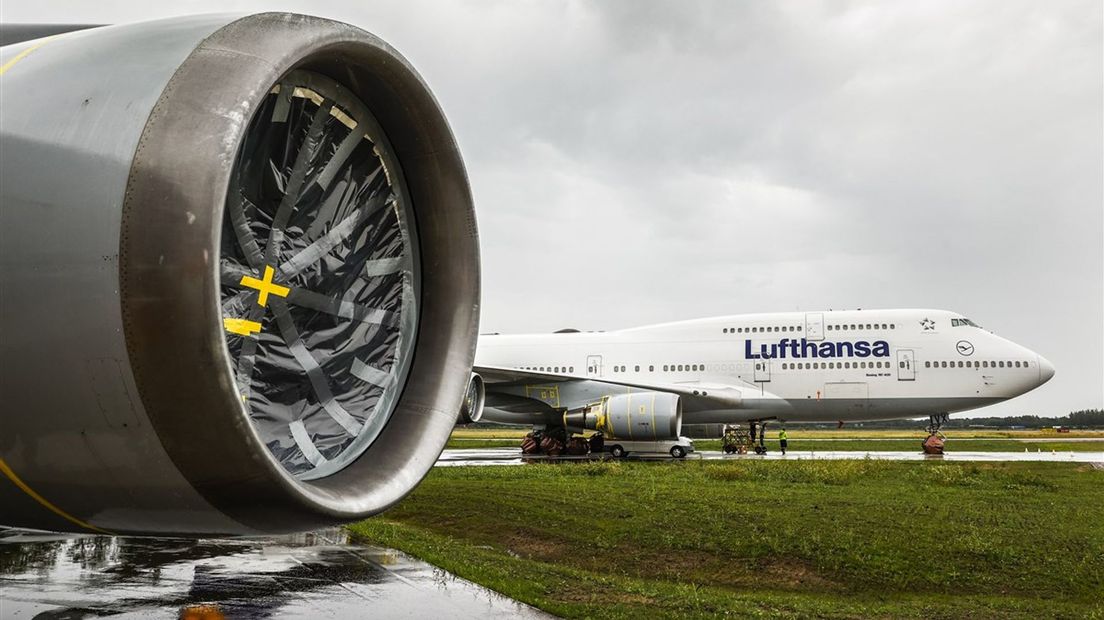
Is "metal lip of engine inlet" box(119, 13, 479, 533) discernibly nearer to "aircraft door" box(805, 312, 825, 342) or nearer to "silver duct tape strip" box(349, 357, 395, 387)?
"silver duct tape strip" box(349, 357, 395, 387)

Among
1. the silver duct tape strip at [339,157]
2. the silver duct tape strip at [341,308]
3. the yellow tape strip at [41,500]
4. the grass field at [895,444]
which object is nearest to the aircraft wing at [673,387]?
the grass field at [895,444]

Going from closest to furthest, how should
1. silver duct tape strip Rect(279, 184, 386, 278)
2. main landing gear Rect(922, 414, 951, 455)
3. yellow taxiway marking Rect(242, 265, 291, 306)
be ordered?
1. yellow taxiway marking Rect(242, 265, 291, 306)
2. silver duct tape strip Rect(279, 184, 386, 278)
3. main landing gear Rect(922, 414, 951, 455)

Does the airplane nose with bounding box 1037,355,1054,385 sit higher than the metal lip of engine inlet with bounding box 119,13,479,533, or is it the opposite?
the airplane nose with bounding box 1037,355,1054,385

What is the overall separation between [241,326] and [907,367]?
856 inches

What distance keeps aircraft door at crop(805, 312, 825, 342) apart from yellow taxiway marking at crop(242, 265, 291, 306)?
20935 millimetres

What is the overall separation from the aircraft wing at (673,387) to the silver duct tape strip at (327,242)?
18107 millimetres

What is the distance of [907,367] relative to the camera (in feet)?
73.9

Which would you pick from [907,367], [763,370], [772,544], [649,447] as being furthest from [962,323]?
[772,544]

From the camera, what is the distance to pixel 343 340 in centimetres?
449

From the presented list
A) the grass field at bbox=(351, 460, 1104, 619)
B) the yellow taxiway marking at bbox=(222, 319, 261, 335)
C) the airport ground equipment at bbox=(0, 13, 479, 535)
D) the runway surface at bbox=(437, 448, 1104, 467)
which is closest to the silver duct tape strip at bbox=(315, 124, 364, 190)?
the airport ground equipment at bbox=(0, 13, 479, 535)

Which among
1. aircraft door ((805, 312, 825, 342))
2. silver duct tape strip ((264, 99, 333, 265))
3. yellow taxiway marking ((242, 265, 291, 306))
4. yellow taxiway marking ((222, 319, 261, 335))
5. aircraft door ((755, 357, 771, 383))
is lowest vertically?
yellow taxiway marking ((222, 319, 261, 335))

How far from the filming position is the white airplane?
22453 mm

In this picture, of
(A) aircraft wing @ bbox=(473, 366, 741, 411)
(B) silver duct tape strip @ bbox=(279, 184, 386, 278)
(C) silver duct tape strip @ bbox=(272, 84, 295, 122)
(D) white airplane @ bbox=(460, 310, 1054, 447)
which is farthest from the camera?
(A) aircraft wing @ bbox=(473, 366, 741, 411)

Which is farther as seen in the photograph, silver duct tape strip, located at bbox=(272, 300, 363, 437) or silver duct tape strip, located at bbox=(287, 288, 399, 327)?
silver duct tape strip, located at bbox=(287, 288, 399, 327)
